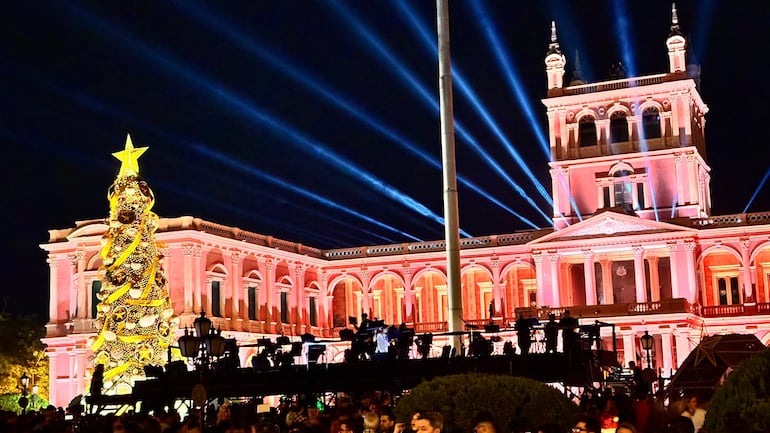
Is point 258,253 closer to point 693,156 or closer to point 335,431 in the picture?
point 693,156

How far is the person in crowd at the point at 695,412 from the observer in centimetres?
1401

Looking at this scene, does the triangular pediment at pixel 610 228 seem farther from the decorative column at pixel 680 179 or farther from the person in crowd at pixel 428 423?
the person in crowd at pixel 428 423

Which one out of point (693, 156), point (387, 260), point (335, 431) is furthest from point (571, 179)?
point (335, 431)

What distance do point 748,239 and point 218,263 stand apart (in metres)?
25.3

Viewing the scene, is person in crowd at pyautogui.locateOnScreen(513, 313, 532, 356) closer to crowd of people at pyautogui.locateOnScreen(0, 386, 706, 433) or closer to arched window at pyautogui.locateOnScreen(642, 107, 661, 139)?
crowd of people at pyautogui.locateOnScreen(0, 386, 706, 433)

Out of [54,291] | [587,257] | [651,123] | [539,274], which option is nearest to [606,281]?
[587,257]

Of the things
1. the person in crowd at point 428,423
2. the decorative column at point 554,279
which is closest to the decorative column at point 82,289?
the decorative column at point 554,279

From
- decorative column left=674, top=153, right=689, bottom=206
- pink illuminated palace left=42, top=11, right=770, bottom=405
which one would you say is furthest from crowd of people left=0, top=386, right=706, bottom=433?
decorative column left=674, top=153, right=689, bottom=206

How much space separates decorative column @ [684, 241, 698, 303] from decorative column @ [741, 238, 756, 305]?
2743mm

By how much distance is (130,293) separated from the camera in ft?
111

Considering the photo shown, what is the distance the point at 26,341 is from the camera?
216ft

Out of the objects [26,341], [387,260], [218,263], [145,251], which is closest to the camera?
[145,251]

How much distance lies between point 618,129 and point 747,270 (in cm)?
941

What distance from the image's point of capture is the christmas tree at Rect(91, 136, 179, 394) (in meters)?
33.4
